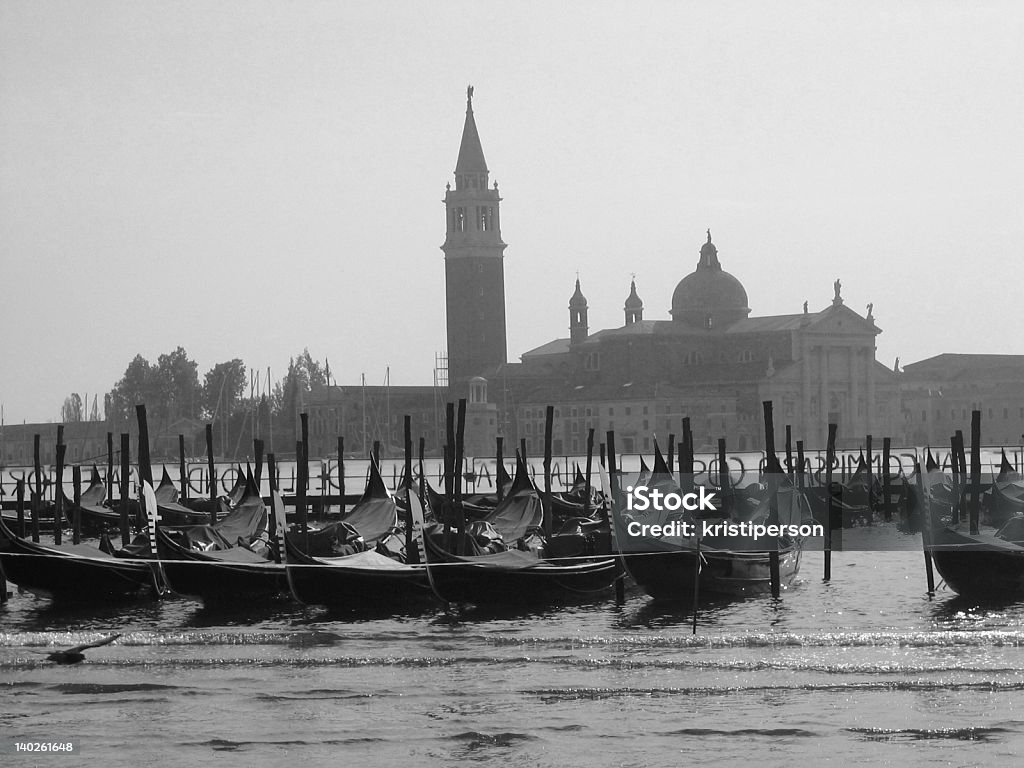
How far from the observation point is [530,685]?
15164 millimetres

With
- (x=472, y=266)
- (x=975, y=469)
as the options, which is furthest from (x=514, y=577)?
(x=472, y=266)

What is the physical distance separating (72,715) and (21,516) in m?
11.3

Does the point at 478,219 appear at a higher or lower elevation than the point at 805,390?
higher

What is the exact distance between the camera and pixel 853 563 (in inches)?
1115

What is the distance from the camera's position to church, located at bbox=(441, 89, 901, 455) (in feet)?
Result: 305

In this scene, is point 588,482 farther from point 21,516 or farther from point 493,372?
point 493,372

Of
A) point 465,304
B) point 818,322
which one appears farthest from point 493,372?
point 818,322

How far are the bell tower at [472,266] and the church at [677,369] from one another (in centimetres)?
8

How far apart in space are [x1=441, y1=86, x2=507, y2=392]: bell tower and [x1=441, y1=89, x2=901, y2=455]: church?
0.25 ft

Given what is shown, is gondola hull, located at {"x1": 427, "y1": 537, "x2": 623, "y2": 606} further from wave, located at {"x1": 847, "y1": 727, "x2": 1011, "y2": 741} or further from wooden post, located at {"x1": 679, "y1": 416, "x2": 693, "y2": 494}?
wave, located at {"x1": 847, "y1": 727, "x2": 1011, "y2": 741}

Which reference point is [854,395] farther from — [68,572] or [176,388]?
[68,572]

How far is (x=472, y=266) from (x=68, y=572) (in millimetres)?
71389

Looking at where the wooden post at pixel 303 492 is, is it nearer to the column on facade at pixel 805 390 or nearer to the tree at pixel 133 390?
the column on facade at pixel 805 390

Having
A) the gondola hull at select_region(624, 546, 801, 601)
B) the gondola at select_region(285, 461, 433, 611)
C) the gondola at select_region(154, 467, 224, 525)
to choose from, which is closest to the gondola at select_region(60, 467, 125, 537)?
the gondola at select_region(154, 467, 224, 525)
